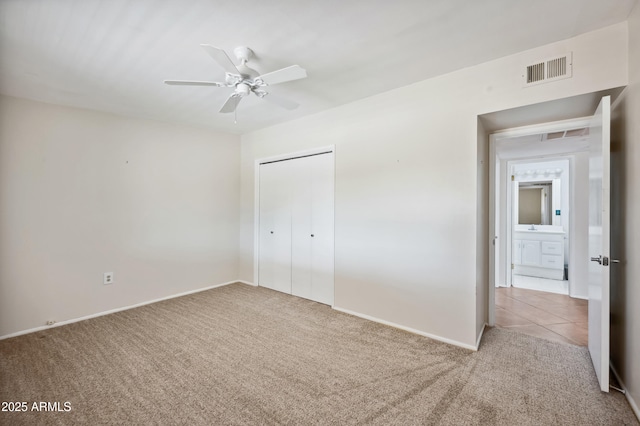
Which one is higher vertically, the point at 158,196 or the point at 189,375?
the point at 158,196

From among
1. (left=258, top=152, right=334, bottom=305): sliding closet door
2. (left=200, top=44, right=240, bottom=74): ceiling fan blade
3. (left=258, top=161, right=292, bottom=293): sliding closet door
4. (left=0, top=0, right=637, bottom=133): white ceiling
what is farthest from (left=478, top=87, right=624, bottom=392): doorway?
(left=258, top=161, right=292, bottom=293): sliding closet door

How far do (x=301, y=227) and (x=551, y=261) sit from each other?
4740 millimetres

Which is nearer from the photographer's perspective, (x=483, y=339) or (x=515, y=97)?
(x=515, y=97)

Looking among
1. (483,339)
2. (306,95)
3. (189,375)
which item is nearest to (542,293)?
(483,339)

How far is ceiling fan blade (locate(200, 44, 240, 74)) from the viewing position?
5.62ft

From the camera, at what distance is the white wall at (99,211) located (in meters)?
2.85

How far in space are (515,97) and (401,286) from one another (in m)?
1.98

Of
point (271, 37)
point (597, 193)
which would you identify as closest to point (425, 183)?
point (597, 193)

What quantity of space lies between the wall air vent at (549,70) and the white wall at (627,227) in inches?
12.3

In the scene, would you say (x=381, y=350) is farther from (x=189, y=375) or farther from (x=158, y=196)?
(x=158, y=196)

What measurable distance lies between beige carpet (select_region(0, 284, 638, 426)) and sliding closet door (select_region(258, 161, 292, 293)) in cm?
121

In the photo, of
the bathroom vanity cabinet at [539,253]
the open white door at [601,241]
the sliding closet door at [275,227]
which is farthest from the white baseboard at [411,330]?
the bathroom vanity cabinet at [539,253]

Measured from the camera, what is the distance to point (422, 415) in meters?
1.69

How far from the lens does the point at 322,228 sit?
12.1 ft
